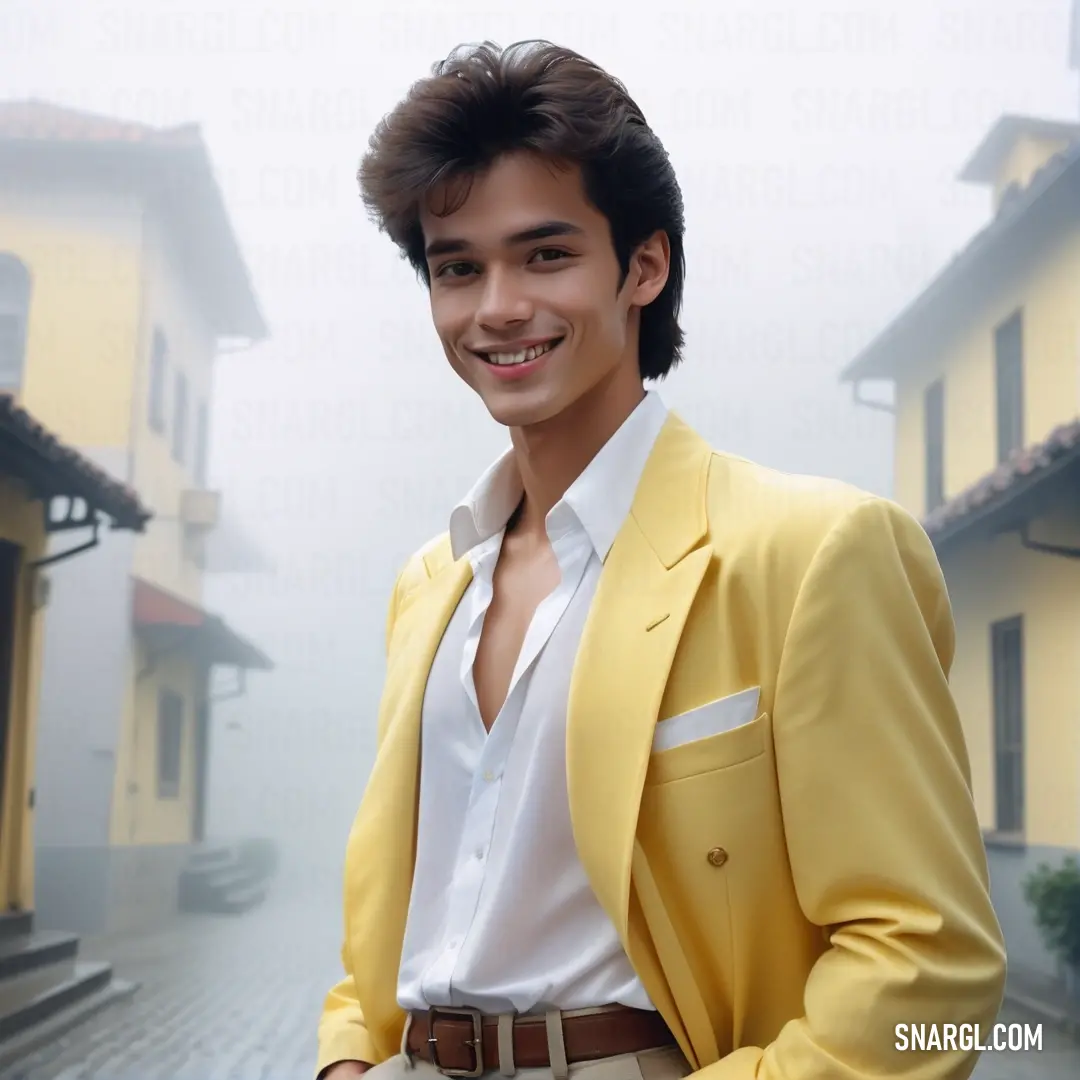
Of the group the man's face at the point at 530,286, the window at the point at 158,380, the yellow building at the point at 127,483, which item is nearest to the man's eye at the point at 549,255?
the man's face at the point at 530,286

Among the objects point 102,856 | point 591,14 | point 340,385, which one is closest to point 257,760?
point 102,856

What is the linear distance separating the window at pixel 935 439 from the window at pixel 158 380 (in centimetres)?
360

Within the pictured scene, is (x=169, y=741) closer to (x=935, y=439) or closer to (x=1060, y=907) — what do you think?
(x=935, y=439)

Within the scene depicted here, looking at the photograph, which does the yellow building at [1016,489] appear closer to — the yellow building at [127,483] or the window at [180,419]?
the yellow building at [127,483]

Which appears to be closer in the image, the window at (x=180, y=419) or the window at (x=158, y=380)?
the window at (x=158, y=380)

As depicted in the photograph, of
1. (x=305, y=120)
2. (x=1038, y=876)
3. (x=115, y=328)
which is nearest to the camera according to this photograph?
(x=1038, y=876)

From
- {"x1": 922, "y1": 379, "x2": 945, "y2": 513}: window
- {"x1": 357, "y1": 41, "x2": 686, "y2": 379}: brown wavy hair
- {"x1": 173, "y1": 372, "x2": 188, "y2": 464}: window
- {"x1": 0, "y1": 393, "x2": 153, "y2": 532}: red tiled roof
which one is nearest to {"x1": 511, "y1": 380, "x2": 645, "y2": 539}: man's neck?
{"x1": 357, "y1": 41, "x2": 686, "y2": 379}: brown wavy hair

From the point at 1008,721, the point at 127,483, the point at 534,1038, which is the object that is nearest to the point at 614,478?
the point at 534,1038

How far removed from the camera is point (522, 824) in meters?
0.93

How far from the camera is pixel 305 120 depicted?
722 centimetres

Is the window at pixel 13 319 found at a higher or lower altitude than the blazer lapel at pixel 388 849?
higher

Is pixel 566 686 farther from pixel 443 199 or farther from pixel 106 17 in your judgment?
pixel 106 17

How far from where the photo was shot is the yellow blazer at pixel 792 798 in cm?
82

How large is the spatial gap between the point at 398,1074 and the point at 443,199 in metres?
0.63
